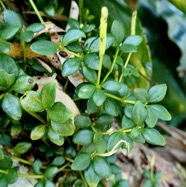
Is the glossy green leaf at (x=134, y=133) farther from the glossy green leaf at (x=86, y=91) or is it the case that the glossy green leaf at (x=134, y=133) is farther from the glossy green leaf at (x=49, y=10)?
the glossy green leaf at (x=49, y=10)

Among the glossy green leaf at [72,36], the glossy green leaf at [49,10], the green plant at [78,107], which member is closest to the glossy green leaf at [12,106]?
the green plant at [78,107]

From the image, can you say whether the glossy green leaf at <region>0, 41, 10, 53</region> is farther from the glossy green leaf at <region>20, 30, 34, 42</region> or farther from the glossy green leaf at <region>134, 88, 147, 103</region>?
the glossy green leaf at <region>134, 88, 147, 103</region>

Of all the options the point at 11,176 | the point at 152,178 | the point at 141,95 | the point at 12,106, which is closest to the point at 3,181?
the point at 11,176

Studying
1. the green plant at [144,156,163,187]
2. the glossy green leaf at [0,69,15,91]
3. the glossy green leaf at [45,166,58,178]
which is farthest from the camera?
the green plant at [144,156,163,187]

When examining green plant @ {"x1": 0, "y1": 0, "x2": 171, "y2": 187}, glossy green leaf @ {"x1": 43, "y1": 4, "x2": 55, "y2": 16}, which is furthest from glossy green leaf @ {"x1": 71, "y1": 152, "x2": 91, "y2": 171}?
glossy green leaf @ {"x1": 43, "y1": 4, "x2": 55, "y2": 16}

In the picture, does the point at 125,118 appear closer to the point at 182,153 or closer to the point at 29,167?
the point at 29,167

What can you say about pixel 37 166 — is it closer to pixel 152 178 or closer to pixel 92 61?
pixel 92 61
